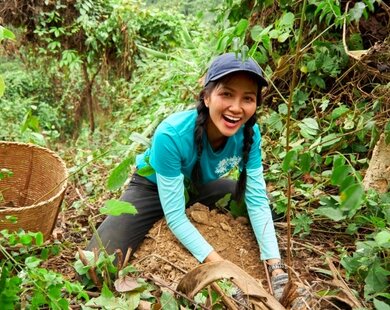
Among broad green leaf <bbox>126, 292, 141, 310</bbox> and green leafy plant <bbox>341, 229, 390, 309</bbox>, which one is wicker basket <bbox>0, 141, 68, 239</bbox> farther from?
green leafy plant <bbox>341, 229, 390, 309</bbox>

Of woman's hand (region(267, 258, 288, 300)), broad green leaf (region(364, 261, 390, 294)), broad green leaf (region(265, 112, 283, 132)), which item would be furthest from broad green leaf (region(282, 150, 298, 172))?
broad green leaf (region(265, 112, 283, 132))

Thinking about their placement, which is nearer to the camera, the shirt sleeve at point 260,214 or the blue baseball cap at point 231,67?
the blue baseball cap at point 231,67

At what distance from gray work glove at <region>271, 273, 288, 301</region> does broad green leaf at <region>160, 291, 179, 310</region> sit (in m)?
0.49

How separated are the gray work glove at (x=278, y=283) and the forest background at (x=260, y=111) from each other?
210 mm

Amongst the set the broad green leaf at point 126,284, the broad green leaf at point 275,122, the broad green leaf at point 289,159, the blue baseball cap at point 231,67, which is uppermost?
the blue baseball cap at point 231,67

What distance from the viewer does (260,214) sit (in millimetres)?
1858

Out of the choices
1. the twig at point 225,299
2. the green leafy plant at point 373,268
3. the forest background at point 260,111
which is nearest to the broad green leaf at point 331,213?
the forest background at point 260,111

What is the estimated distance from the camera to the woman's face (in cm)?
162

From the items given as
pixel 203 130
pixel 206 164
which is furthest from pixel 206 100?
pixel 206 164

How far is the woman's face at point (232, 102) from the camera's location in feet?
5.32

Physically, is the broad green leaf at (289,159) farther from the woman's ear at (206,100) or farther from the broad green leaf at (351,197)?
the woman's ear at (206,100)

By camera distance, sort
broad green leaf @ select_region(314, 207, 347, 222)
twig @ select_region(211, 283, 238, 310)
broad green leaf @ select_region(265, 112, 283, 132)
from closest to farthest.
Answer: twig @ select_region(211, 283, 238, 310)
broad green leaf @ select_region(314, 207, 347, 222)
broad green leaf @ select_region(265, 112, 283, 132)

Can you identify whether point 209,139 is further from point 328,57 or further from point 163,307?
point 328,57

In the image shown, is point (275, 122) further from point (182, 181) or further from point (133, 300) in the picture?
point (133, 300)
